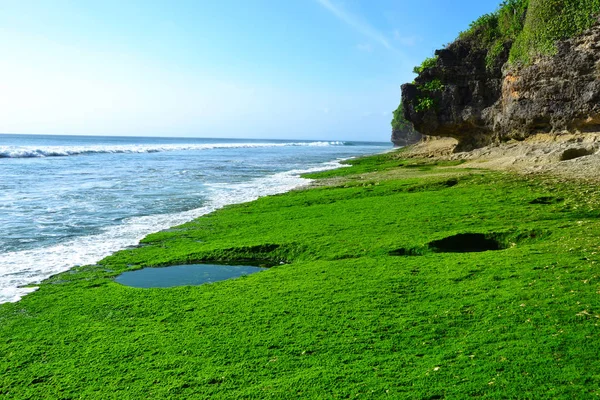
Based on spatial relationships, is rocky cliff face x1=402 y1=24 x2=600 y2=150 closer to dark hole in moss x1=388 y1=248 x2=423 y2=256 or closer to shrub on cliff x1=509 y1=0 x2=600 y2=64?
shrub on cliff x1=509 y1=0 x2=600 y2=64

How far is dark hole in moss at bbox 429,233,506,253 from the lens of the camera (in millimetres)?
12127

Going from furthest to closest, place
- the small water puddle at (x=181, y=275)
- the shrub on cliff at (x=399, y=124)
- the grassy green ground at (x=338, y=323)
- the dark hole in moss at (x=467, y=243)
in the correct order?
the shrub on cliff at (x=399, y=124) < the dark hole in moss at (x=467, y=243) < the small water puddle at (x=181, y=275) < the grassy green ground at (x=338, y=323)

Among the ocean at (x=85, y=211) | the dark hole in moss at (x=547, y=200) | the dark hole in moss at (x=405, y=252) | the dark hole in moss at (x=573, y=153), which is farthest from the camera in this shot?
the dark hole in moss at (x=573, y=153)

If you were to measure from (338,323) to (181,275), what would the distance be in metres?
5.45

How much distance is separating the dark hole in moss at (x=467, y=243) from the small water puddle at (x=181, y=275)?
4674mm

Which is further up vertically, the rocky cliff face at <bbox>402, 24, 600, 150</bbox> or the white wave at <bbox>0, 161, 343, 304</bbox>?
the rocky cliff face at <bbox>402, 24, 600, 150</bbox>

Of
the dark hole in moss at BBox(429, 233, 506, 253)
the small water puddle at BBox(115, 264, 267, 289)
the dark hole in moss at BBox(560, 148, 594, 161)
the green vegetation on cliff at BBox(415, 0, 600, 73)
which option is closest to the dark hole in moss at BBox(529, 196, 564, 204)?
the dark hole in moss at BBox(429, 233, 506, 253)

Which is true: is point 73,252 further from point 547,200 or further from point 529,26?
point 529,26

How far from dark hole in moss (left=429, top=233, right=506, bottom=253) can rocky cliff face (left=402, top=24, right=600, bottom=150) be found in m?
16.8

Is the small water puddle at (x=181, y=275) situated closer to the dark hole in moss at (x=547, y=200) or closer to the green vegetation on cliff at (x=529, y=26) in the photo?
the dark hole in moss at (x=547, y=200)

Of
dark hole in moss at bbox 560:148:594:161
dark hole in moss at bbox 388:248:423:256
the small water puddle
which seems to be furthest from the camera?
dark hole in moss at bbox 560:148:594:161

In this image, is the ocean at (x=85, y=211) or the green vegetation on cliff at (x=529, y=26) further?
the green vegetation on cliff at (x=529, y=26)

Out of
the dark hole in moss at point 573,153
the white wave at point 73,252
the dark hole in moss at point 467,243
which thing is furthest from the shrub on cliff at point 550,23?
the white wave at point 73,252

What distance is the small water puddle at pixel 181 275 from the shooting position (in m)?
11.0
